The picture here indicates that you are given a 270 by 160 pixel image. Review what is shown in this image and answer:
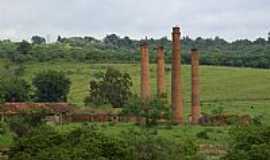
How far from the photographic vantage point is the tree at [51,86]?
288ft

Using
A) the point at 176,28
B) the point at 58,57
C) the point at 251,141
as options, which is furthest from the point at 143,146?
the point at 58,57

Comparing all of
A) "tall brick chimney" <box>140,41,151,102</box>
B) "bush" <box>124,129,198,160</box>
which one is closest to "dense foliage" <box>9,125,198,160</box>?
"bush" <box>124,129,198,160</box>

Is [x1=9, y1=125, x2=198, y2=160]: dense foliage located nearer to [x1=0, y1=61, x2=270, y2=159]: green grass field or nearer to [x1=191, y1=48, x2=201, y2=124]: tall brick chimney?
[x1=0, y1=61, x2=270, y2=159]: green grass field

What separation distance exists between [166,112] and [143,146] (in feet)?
113

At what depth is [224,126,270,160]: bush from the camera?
3088cm

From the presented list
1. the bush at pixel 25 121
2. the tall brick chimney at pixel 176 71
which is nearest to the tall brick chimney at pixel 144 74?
the tall brick chimney at pixel 176 71

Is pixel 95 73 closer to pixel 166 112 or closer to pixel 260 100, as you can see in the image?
pixel 260 100

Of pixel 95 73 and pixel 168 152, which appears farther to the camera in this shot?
pixel 95 73

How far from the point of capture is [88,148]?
29.4m

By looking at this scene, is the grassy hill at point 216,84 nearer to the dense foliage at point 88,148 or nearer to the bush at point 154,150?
the bush at point 154,150

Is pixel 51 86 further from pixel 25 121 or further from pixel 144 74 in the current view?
pixel 25 121

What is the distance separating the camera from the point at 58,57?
4796 inches

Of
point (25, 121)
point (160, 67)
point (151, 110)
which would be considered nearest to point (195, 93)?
point (151, 110)

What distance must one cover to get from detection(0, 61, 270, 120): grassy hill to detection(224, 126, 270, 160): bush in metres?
35.7
